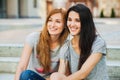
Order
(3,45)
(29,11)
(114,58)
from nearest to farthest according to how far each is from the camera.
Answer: (114,58) < (3,45) < (29,11)

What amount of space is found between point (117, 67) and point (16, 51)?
1.54 metres

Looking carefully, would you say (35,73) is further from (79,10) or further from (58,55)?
(79,10)

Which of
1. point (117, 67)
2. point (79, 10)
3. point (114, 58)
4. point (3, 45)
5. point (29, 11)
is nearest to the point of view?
point (79, 10)

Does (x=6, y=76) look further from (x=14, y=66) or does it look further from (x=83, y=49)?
(x=83, y=49)

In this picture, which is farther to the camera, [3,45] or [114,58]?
[3,45]

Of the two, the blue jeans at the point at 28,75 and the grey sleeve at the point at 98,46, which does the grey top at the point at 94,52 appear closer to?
the grey sleeve at the point at 98,46

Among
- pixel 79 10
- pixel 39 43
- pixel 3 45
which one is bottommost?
pixel 3 45

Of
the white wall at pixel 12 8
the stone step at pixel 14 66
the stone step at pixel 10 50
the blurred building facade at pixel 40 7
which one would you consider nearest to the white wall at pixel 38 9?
the blurred building facade at pixel 40 7

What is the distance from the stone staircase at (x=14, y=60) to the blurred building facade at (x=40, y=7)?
42.7 ft

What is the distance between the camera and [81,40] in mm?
2623

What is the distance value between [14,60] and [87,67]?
223cm

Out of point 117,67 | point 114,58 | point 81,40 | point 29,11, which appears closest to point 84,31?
point 81,40

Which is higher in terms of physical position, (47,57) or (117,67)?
(47,57)

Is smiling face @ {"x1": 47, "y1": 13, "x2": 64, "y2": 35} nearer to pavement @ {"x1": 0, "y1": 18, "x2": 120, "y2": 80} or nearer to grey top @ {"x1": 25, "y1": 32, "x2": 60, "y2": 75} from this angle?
grey top @ {"x1": 25, "y1": 32, "x2": 60, "y2": 75}
